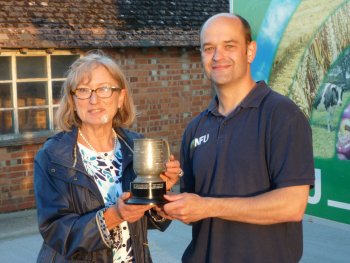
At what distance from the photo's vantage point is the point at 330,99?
352 cm

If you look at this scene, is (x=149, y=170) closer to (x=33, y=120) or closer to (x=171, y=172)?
(x=171, y=172)

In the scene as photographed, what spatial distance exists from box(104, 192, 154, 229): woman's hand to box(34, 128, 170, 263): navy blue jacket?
8cm

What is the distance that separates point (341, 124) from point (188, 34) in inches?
313

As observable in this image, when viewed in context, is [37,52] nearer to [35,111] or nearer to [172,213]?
[35,111]

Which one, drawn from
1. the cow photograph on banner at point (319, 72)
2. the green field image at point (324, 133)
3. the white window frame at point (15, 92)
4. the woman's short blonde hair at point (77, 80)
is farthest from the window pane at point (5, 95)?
the green field image at point (324, 133)

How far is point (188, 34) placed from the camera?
1119 centimetres

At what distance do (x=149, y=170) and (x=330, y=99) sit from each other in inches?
49.2

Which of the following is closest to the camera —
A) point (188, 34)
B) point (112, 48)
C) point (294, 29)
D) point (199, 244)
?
point (199, 244)

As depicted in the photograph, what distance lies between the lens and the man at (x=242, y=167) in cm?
256

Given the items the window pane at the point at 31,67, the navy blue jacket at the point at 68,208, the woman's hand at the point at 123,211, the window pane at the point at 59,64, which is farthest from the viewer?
the window pane at the point at 59,64

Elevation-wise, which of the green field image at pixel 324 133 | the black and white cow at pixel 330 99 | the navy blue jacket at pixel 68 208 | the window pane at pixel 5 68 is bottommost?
the navy blue jacket at pixel 68 208

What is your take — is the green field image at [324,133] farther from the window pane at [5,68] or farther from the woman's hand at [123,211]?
the window pane at [5,68]

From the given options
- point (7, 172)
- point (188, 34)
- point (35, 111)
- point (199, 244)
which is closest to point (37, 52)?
point (35, 111)

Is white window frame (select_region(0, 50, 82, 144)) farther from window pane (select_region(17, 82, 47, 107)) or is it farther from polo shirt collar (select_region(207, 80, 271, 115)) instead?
polo shirt collar (select_region(207, 80, 271, 115))
